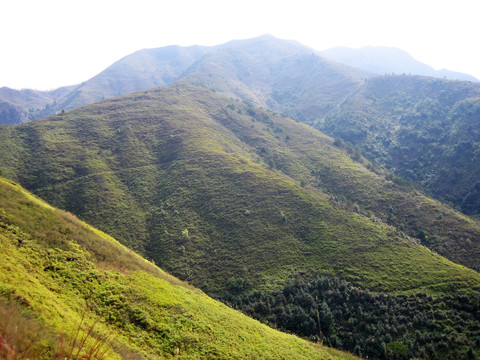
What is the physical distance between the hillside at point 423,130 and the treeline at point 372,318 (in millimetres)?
69195

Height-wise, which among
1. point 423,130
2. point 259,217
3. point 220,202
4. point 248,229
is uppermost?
point 423,130

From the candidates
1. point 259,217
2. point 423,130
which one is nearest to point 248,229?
point 259,217

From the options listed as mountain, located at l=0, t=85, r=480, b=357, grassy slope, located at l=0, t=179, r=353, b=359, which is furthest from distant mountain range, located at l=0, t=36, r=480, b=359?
mountain, located at l=0, t=85, r=480, b=357

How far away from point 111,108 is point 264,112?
8743cm

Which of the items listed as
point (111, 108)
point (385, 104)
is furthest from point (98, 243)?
point (385, 104)

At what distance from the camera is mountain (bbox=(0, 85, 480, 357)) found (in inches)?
1478

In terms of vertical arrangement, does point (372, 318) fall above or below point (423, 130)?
below

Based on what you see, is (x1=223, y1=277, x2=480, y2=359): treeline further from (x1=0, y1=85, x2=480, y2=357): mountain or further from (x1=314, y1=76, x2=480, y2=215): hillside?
(x1=314, y1=76, x2=480, y2=215): hillside

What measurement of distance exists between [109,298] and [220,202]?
44.7 m

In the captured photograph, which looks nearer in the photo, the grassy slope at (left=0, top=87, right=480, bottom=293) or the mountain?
the mountain

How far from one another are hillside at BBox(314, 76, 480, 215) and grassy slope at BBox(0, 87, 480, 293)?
123 feet

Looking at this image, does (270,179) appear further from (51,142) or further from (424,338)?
(51,142)

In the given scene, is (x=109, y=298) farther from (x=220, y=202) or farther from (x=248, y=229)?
(x=220, y=202)

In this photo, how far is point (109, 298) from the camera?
1980 centimetres
